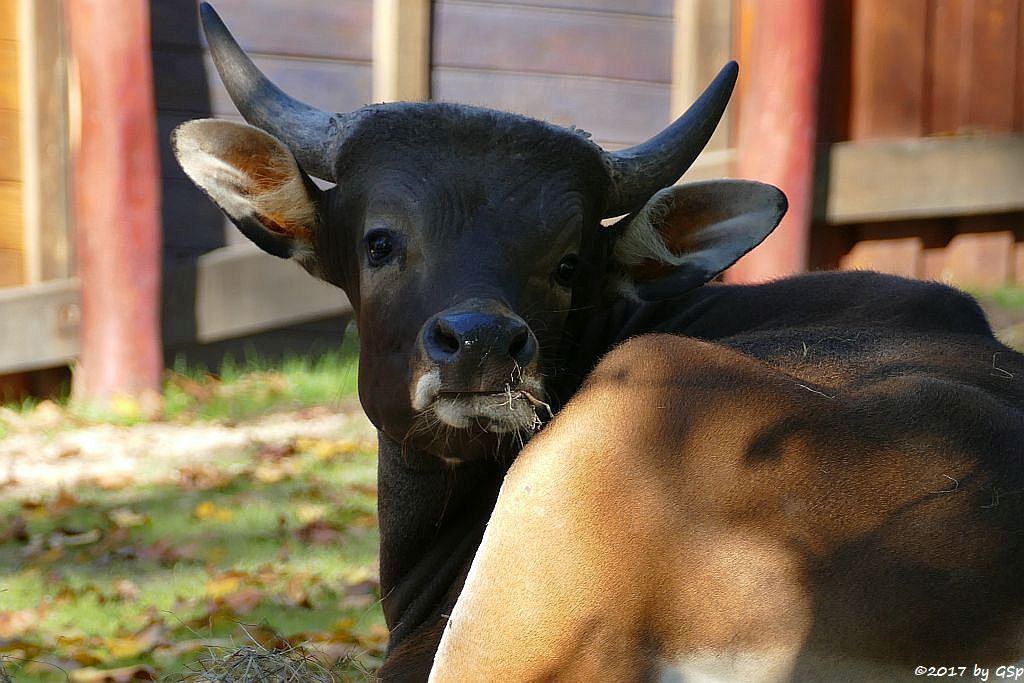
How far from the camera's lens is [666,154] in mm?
3904

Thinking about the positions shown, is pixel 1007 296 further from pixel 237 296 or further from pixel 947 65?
pixel 237 296

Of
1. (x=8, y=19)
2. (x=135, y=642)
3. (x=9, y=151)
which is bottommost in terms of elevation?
(x=135, y=642)

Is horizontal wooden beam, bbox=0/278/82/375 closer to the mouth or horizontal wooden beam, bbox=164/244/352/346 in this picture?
horizontal wooden beam, bbox=164/244/352/346

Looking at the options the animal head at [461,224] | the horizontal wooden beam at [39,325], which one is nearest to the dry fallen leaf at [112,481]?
the horizontal wooden beam at [39,325]

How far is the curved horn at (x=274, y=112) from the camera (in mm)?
3846

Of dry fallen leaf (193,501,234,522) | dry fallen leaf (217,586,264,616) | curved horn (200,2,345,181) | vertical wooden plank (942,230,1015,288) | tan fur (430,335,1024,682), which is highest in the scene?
curved horn (200,2,345,181)

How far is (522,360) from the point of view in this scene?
10.2 feet

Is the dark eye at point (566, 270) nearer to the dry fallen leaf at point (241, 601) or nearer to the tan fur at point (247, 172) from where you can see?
the tan fur at point (247, 172)

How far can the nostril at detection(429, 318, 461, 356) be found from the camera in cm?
308

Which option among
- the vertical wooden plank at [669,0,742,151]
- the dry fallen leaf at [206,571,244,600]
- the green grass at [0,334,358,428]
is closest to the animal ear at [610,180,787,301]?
the dry fallen leaf at [206,571,244,600]

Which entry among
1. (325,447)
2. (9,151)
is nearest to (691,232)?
(325,447)

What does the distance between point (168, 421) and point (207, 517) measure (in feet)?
5.38

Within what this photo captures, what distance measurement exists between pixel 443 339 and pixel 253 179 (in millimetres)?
997

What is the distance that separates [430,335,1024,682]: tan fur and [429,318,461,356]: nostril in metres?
0.41
